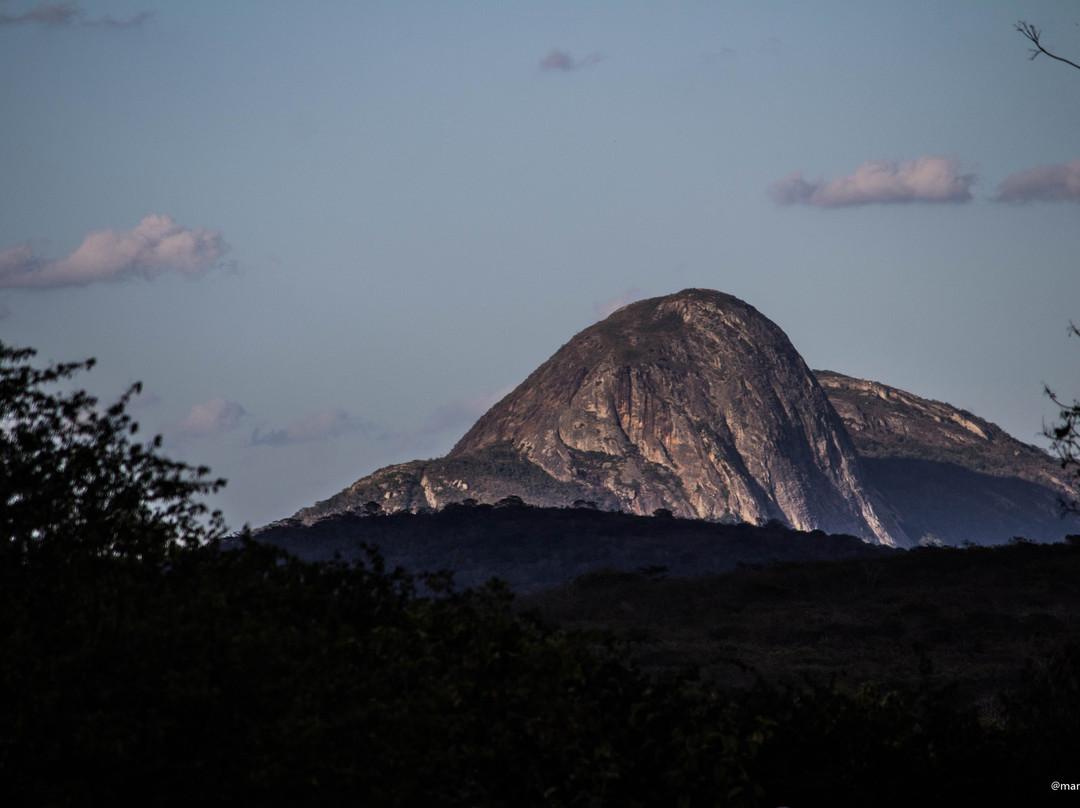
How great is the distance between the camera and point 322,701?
905cm

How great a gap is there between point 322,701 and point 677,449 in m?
168

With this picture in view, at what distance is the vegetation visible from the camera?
8.30 metres

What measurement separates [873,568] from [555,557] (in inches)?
1784

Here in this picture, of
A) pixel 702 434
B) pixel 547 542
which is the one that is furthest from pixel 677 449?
pixel 547 542

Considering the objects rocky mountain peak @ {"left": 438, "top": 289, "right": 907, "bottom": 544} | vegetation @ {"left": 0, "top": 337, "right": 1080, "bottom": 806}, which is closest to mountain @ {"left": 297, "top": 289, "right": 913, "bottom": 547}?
rocky mountain peak @ {"left": 438, "top": 289, "right": 907, "bottom": 544}

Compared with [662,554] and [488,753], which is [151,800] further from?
[662,554]

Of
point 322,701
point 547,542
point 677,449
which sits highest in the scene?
point 677,449

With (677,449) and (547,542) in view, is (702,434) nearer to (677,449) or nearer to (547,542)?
(677,449)

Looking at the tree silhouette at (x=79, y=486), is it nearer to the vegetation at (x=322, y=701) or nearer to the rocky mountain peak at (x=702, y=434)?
the vegetation at (x=322, y=701)

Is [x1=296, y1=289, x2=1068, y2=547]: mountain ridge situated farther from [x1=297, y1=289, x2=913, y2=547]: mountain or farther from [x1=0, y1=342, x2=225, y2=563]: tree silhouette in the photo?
[x1=0, y1=342, x2=225, y2=563]: tree silhouette

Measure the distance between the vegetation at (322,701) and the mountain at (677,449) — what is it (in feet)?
492

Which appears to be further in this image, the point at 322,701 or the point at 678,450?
the point at 678,450

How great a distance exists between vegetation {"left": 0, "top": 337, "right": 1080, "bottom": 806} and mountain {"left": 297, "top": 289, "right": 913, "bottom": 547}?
149850 millimetres

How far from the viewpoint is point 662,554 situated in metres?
104
